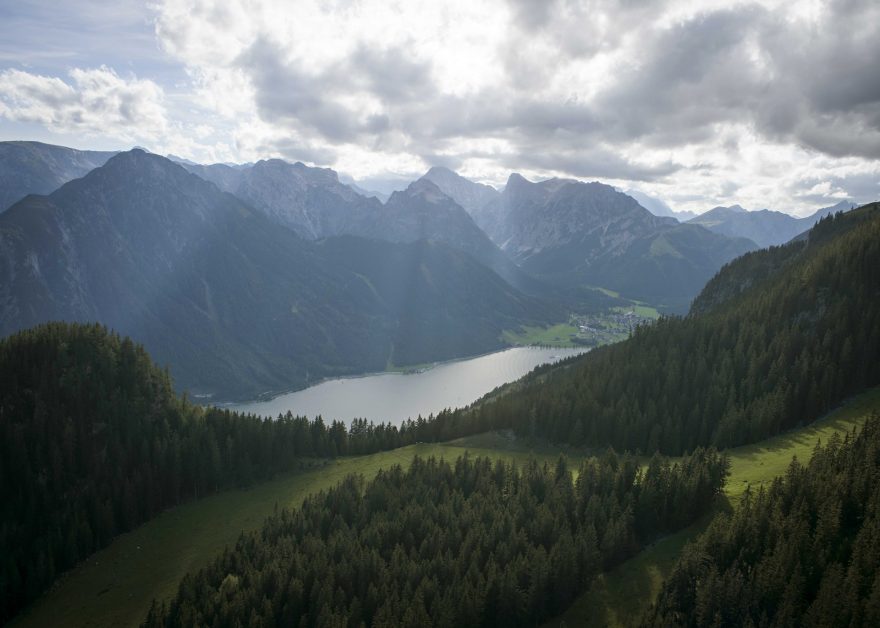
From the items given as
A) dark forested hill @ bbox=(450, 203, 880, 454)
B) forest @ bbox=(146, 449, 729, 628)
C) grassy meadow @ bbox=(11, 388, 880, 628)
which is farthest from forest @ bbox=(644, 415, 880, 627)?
dark forested hill @ bbox=(450, 203, 880, 454)

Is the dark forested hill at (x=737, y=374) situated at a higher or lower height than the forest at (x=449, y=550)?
higher

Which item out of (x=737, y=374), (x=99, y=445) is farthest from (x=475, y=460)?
Answer: (x=99, y=445)

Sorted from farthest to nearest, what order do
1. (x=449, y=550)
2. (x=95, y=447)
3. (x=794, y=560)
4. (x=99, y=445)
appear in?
(x=99, y=445) < (x=95, y=447) < (x=449, y=550) < (x=794, y=560)

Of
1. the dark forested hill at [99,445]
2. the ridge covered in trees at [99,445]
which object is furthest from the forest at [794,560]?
the ridge covered in trees at [99,445]

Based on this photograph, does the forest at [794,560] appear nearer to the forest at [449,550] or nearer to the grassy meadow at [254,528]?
the grassy meadow at [254,528]

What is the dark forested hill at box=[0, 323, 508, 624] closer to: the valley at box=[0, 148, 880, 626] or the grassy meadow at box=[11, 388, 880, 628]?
the valley at box=[0, 148, 880, 626]

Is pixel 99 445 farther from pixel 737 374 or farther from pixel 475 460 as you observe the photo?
pixel 737 374
